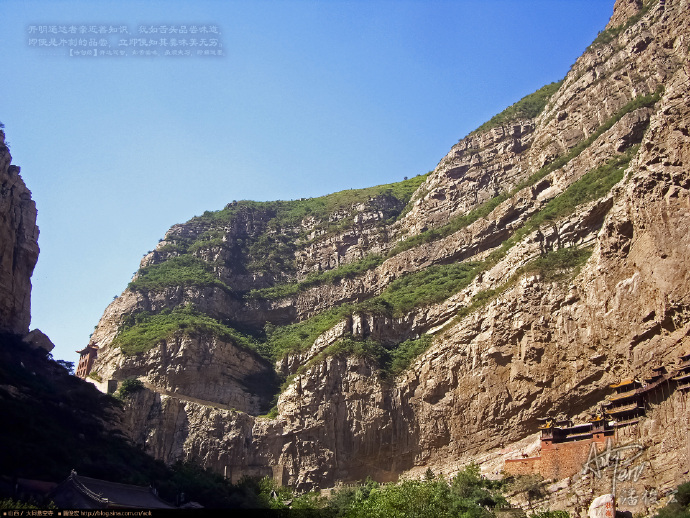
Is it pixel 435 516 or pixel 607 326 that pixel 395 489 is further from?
pixel 607 326

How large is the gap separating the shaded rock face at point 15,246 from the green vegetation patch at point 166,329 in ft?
28.3

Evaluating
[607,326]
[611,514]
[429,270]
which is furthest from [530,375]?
→ [429,270]

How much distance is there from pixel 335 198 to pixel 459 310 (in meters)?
37.4

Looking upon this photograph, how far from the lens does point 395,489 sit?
31250 mm

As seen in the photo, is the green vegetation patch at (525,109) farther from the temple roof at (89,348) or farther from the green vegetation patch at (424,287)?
the temple roof at (89,348)

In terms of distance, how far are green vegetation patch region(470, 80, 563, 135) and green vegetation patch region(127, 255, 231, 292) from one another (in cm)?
2969

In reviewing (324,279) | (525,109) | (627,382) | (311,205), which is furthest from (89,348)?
(525,109)

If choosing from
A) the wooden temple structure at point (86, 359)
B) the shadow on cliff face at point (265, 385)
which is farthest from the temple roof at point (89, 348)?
the shadow on cliff face at point (265, 385)

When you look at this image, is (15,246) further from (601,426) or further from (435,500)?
(601,426)

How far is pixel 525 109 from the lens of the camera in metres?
68.4

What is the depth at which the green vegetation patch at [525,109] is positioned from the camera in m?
67.4

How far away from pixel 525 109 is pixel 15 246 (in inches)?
1859

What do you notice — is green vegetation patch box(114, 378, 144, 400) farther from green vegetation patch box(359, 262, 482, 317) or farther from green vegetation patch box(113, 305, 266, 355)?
green vegetation patch box(359, 262, 482, 317)

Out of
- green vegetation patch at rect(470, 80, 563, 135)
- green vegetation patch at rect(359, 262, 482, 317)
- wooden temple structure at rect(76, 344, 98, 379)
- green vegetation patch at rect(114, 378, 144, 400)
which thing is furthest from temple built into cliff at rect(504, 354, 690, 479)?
green vegetation patch at rect(470, 80, 563, 135)
